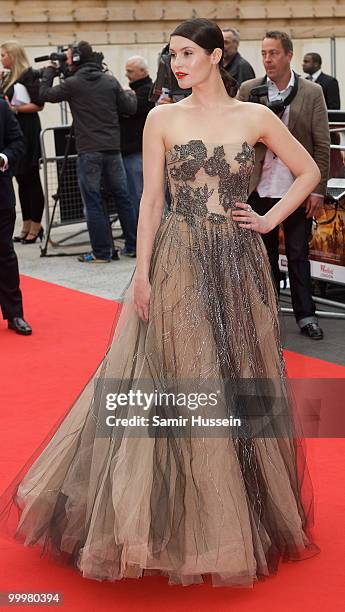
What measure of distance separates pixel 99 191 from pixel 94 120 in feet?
2.03

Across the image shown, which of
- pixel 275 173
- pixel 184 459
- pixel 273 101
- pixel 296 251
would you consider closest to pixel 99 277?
pixel 296 251

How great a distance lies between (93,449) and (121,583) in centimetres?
43

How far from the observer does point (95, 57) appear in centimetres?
867

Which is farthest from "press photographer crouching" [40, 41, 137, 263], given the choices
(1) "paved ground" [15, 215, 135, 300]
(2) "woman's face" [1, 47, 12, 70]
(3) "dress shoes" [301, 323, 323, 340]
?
(3) "dress shoes" [301, 323, 323, 340]

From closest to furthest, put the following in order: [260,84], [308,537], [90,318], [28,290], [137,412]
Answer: [137,412]
[308,537]
[260,84]
[90,318]
[28,290]

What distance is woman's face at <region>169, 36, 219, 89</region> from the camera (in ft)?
10.5

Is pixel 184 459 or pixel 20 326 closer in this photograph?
pixel 184 459

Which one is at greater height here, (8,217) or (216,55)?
(216,55)

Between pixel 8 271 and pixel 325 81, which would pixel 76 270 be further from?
pixel 325 81

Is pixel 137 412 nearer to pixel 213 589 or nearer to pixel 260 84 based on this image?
pixel 213 589

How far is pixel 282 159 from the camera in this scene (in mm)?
3432

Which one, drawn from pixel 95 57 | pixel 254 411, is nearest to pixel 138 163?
pixel 95 57

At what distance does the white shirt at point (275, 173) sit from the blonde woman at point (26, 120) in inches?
151

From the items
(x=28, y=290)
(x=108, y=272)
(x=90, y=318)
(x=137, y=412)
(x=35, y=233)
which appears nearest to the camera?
(x=137, y=412)
